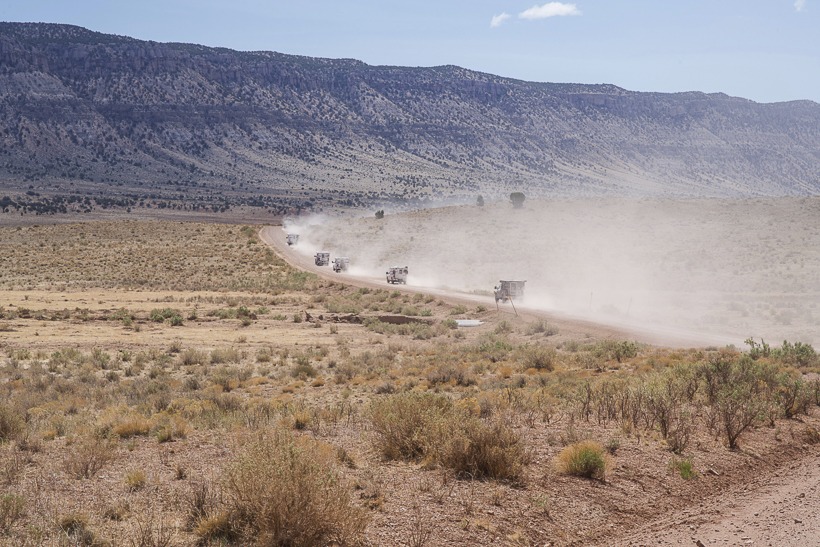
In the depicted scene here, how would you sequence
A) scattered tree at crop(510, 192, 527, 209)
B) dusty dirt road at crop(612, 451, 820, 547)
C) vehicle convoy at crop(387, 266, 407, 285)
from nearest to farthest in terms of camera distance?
1. dusty dirt road at crop(612, 451, 820, 547)
2. vehicle convoy at crop(387, 266, 407, 285)
3. scattered tree at crop(510, 192, 527, 209)

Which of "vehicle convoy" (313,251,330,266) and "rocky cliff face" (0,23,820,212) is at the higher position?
"rocky cliff face" (0,23,820,212)

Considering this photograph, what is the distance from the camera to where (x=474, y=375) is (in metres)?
21.5

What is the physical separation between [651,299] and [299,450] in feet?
133

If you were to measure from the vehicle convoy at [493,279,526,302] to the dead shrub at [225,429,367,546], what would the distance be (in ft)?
110

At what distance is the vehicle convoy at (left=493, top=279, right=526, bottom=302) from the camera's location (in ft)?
138

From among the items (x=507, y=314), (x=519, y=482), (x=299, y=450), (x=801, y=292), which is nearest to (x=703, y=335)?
(x=507, y=314)

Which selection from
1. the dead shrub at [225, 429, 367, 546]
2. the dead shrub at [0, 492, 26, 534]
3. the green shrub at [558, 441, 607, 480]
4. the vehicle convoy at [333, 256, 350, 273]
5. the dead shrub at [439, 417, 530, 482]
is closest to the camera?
the dead shrub at [225, 429, 367, 546]

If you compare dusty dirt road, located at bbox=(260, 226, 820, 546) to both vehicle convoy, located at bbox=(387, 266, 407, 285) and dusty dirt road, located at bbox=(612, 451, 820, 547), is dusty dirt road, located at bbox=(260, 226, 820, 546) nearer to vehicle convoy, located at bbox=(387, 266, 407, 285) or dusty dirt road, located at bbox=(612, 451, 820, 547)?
dusty dirt road, located at bbox=(612, 451, 820, 547)

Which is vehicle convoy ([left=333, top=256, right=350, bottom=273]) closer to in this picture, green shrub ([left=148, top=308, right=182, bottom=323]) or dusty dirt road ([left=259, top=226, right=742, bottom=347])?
dusty dirt road ([left=259, top=226, right=742, bottom=347])

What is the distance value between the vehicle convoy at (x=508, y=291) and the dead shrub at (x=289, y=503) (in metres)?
33.4

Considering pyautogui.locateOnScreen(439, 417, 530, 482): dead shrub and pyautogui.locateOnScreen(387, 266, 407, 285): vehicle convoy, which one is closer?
pyautogui.locateOnScreen(439, 417, 530, 482): dead shrub

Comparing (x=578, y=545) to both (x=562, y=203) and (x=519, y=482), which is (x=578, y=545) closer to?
(x=519, y=482)

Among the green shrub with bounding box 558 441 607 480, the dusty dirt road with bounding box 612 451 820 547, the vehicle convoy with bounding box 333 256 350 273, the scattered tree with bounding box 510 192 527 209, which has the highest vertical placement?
the scattered tree with bounding box 510 192 527 209

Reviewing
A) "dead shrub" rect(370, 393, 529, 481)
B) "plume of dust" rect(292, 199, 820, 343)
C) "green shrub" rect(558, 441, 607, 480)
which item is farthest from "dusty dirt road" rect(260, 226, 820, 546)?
"plume of dust" rect(292, 199, 820, 343)
